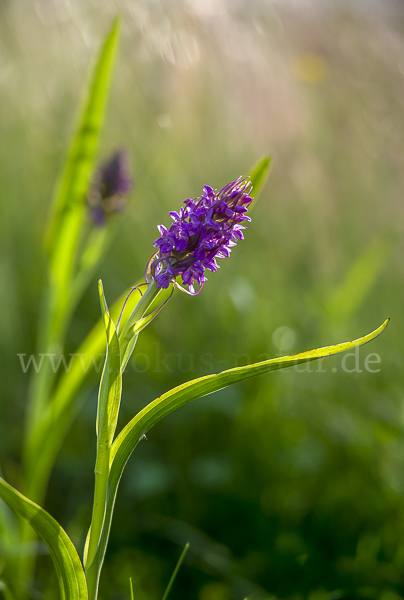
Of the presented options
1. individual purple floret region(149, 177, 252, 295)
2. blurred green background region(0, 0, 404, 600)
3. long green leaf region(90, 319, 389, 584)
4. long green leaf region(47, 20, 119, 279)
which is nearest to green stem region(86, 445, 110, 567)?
long green leaf region(90, 319, 389, 584)

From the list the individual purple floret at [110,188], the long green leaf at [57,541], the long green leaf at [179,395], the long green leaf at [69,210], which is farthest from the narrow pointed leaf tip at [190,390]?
the individual purple floret at [110,188]

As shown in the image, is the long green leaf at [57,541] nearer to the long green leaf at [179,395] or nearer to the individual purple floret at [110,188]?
the long green leaf at [179,395]

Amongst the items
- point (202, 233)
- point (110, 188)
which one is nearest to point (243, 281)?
point (110, 188)

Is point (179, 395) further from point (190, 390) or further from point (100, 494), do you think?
point (100, 494)

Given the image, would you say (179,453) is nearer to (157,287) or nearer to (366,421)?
(366,421)

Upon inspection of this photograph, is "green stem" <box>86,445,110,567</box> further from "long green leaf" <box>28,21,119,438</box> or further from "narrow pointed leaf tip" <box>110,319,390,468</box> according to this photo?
"long green leaf" <box>28,21,119,438</box>

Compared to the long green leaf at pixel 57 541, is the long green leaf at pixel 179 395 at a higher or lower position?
higher
